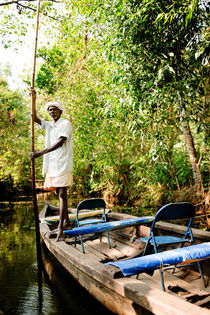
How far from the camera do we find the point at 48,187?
12.5 feet

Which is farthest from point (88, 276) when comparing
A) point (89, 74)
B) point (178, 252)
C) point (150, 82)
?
point (89, 74)

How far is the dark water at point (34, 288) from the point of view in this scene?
3080mm

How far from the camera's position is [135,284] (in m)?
2.03

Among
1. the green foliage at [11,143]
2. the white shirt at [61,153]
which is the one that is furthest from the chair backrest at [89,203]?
the green foliage at [11,143]

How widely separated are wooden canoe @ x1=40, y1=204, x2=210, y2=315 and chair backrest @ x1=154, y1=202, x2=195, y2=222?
537 millimetres

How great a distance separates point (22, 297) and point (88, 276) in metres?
1.29

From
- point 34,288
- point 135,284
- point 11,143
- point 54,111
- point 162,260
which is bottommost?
point 34,288

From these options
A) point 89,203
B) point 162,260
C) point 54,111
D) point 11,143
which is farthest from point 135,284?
point 11,143

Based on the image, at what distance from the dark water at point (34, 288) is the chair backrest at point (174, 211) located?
3.53 feet

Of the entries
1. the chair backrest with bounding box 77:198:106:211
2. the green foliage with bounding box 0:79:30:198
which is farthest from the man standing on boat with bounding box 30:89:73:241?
the green foliage with bounding box 0:79:30:198

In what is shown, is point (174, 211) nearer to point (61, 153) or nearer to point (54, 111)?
point (61, 153)

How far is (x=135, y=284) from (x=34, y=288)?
2201 millimetres

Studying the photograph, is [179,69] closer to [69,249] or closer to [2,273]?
[69,249]

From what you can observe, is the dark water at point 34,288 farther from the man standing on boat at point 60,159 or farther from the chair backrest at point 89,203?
the chair backrest at point 89,203
